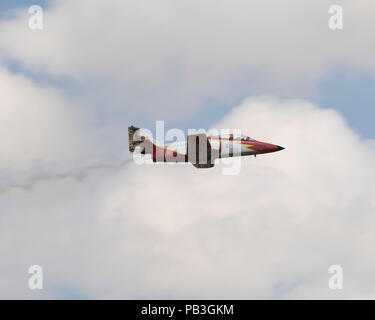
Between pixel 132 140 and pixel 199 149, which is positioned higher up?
pixel 132 140

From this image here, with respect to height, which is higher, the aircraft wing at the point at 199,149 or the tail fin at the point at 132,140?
the tail fin at the point at 132,140

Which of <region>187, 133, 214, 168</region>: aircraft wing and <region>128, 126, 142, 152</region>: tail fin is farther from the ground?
<region>128, 126, 142, 152</region>: tail fin

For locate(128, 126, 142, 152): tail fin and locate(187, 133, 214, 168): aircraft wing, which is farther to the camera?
locate(128, 126, 142, 152): tail fin

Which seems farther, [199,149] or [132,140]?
[132,140]

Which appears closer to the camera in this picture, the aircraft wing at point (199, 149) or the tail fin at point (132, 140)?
the aircraft wing at point (199, 149)
